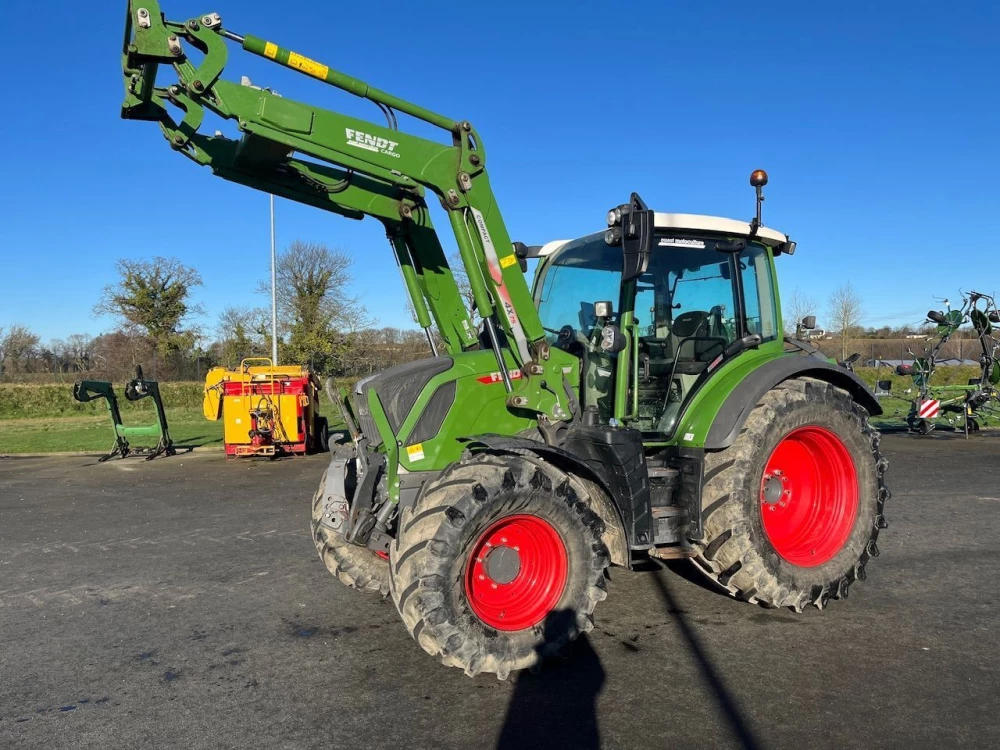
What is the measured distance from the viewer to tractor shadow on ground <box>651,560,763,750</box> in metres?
3.33

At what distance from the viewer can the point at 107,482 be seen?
36.9ft

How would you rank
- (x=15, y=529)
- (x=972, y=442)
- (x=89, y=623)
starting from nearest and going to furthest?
1. (x=89, y=623)
2. (x=15, y=529)
3. (x=972, y=442)

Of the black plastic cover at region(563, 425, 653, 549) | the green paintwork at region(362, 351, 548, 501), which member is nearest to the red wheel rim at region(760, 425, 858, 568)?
the black plastic cover at region(563, 425, 653, 549)

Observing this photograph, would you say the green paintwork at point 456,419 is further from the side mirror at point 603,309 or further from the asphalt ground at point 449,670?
the asphalt ground at point 449,670

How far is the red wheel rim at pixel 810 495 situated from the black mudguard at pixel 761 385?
1.40 feet

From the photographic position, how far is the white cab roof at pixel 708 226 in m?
4.90

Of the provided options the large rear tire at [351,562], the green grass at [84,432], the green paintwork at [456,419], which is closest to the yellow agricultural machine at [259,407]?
the green grass at [84,432]

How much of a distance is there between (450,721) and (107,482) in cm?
964

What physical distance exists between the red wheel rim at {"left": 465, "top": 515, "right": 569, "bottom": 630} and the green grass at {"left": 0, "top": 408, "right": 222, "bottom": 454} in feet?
42.4

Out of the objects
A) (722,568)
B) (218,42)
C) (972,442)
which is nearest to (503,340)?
(722,568)

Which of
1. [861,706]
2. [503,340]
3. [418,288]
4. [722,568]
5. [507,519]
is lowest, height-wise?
[861,706]

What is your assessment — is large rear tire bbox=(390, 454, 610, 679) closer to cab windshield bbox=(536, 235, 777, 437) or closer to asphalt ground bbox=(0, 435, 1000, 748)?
asphalt ground bbox=(0, 435, 1000, 748)

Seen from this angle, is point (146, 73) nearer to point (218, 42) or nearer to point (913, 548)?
point (218, 42)

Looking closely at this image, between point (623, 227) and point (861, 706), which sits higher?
point (623, 227)
